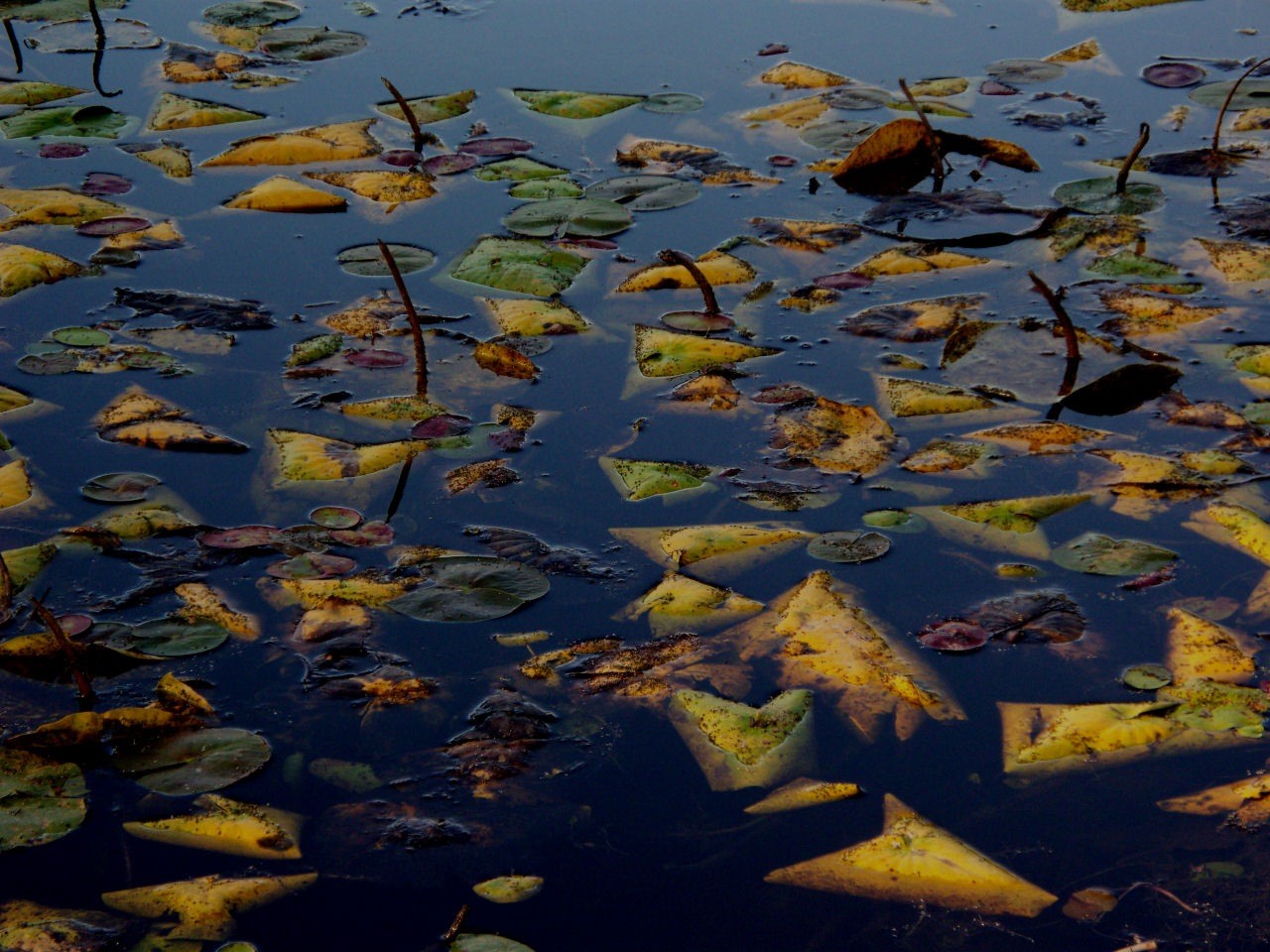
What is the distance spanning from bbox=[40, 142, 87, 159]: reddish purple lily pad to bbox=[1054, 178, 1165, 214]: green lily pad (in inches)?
116

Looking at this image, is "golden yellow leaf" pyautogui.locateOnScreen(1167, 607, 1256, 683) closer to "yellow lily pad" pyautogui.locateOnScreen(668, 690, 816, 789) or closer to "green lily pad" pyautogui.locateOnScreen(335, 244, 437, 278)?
"yellow lily pad" pyautogui.locateOnScreen(668, 690, 816, 789)

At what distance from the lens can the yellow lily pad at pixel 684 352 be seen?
2.80m

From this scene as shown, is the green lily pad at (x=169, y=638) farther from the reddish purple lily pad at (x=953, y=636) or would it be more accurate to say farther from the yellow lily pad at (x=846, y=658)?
the reddish purple lily pad at (x=953, y=636)

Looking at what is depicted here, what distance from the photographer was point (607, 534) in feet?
7.48

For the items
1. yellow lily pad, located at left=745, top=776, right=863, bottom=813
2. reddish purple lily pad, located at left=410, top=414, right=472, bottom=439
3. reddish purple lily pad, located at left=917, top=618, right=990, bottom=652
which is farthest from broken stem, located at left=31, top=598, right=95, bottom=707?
reddish purple lily pad, located at left=917, top=618, right=990, bottom=652

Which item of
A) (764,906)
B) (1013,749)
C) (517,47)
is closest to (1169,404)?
(1013,749)

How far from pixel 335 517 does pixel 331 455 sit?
20cm

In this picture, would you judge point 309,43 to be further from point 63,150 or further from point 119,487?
point 119,487

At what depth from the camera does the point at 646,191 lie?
12.0ft

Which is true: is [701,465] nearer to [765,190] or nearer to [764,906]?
[764,906]

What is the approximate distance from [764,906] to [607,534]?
821 millimetres

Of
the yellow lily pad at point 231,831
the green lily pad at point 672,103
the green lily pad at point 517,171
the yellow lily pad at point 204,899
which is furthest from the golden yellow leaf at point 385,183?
the yellow lily pad at point 204,899

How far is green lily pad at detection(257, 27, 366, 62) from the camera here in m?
4.74

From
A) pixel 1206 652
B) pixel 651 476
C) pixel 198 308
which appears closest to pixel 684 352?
pixel 651 476
